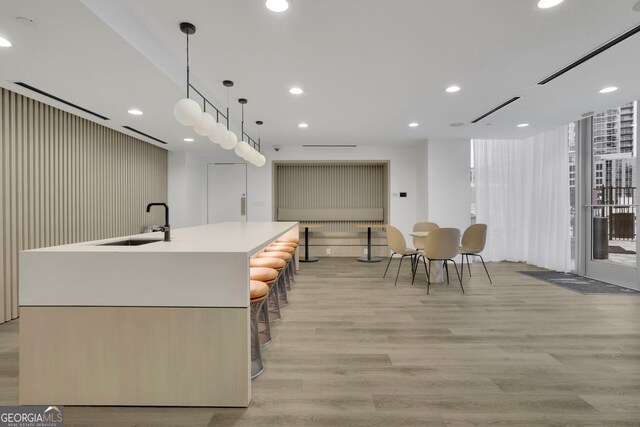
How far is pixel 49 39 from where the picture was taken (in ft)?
7.30

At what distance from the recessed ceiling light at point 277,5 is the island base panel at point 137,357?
77.9 inches

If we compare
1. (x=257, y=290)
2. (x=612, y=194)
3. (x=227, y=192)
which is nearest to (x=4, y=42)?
(x=257, y=290)

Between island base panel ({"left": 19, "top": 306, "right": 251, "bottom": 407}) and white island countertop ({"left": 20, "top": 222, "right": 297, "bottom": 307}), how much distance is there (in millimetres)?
57

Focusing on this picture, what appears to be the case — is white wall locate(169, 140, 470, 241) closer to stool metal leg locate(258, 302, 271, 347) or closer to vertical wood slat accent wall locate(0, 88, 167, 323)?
vertical wood slat accent wall locate(0, 88, 167, 323)

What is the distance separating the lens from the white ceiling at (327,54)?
2.14 meters

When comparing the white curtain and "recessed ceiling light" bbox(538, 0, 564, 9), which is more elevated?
"recessed ceiling light" bbox(538, 0, 564, 9)

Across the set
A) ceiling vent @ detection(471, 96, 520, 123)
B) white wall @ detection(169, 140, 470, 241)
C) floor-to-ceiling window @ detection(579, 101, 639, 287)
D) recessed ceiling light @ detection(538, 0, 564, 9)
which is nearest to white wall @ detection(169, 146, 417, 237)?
white wall @ detection(169, 140, 470, 241)

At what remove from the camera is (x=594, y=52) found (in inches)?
110

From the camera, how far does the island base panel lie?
169cm

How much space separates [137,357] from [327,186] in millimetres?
6666

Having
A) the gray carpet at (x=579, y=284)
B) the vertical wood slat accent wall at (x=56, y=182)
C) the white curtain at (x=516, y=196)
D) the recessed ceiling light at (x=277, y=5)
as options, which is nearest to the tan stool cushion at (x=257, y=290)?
the recessed ceiling light at (x=277, y=5)

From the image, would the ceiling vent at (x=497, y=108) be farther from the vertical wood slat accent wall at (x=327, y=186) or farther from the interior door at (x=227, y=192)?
the interior door at (x=227, y=192)

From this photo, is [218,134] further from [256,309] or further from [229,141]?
[256,309]

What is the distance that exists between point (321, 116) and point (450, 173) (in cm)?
312
